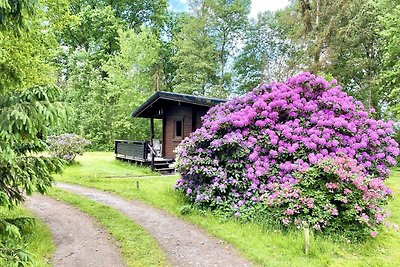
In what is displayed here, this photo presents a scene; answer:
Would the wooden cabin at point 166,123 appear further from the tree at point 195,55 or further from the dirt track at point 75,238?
the tree at point 195,55

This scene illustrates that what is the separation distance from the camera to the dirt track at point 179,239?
18.2 feet

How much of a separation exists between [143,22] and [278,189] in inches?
1192

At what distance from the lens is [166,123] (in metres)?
17.8

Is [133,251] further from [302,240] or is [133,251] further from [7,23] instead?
[7,23]

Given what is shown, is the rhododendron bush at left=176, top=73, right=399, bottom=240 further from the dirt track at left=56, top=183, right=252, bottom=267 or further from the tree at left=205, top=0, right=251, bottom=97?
the tree at left=205, top=0, right=251, bottom=97

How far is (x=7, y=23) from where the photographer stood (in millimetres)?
3770

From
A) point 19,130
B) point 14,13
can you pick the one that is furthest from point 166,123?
point 19,130

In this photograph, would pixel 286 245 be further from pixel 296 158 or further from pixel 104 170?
pixel 104 170

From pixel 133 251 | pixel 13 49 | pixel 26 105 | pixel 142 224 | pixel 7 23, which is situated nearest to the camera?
pixel 26 105

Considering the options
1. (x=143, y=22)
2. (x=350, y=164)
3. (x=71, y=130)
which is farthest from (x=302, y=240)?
(x=143, y=22)

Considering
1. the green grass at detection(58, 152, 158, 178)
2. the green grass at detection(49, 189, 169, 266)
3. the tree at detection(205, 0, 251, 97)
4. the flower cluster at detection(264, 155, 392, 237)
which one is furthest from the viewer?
the tree at detection(205, 0, 251, 97)

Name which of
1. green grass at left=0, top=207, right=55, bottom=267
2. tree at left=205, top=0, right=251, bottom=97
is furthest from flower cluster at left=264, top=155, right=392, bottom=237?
tree at left=205, top=0, right=251, bottom=97

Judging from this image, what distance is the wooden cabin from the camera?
15.0m

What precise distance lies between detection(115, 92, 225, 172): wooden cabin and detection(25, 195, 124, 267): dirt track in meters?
7.10
